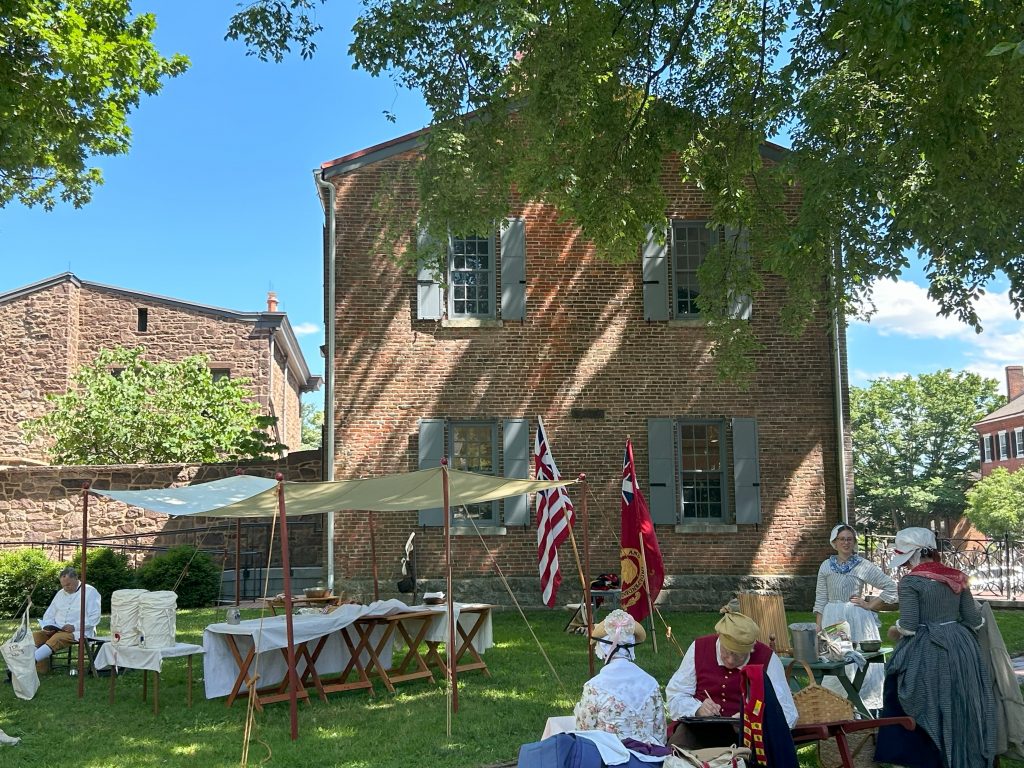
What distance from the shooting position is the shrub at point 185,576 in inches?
560

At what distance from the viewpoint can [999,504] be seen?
38875 mm

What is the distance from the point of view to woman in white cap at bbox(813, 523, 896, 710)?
6.51 m

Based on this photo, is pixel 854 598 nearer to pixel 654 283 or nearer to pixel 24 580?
pixel 654 283

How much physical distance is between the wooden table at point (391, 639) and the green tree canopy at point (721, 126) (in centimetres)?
441

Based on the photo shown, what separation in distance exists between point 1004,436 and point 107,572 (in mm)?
44921

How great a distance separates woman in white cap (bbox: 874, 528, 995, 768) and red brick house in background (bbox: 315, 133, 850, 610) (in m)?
8.77

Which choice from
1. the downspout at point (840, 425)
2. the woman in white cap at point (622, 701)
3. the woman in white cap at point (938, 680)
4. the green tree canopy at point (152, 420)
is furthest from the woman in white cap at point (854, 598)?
the green tree canopy at point (152, 420)

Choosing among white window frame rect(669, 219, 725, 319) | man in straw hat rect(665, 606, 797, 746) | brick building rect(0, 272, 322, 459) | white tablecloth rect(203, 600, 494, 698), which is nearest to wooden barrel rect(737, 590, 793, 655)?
white tablecloth rect(203, 600, 494, 698)

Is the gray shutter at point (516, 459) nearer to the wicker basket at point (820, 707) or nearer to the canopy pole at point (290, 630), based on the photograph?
the canopy pole at point (290, 630)

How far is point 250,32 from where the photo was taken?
33.8ft

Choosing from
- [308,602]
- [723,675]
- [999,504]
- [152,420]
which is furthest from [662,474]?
[999,504]

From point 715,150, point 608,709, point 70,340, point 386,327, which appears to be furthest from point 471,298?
point 70,340

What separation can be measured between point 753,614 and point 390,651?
3.52m

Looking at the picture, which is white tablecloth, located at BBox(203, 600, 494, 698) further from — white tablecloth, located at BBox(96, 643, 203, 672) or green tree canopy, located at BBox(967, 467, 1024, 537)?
green tree canopy, located at BBox(967, 467, 1024, 537)
